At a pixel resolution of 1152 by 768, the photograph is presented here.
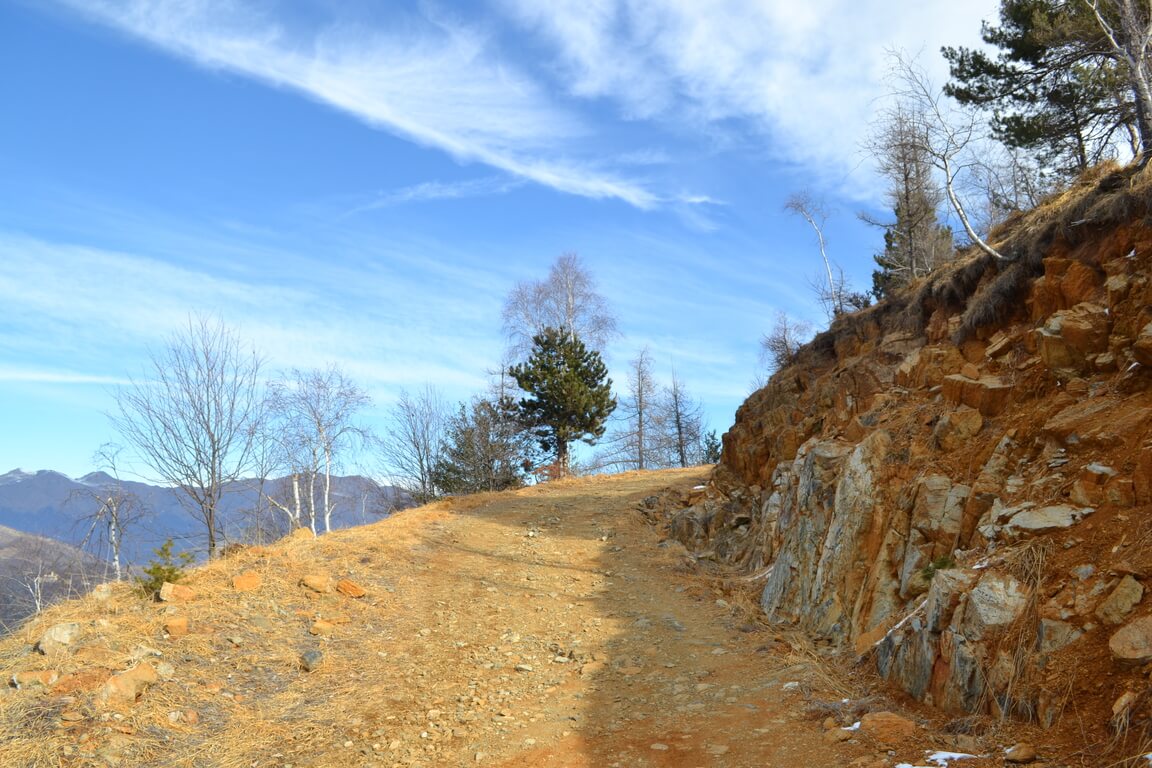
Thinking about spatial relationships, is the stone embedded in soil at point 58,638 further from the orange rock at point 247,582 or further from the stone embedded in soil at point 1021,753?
the stone embedded in soil at point 1021,753

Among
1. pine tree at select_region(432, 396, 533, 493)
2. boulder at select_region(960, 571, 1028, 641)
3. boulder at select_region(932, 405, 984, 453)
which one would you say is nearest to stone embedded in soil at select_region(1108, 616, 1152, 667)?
boulder at select_region(960, 571, 1028, 641)

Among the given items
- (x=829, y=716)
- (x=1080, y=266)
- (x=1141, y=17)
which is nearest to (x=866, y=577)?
(x=829, y=716)

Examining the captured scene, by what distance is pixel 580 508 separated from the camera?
1803cm

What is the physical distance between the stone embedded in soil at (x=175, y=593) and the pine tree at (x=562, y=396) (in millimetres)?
17931

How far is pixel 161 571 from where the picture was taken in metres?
8.96

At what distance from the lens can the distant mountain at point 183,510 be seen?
50.6ft

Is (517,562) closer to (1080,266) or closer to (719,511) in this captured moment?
(719,511)

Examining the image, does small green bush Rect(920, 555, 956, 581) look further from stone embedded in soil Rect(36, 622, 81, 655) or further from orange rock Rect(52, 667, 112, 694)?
stone embedded in soil Rect(36, 622, 81, 655)

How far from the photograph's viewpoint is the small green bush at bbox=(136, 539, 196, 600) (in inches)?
348

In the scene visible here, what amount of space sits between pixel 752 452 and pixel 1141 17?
1136 centimetres

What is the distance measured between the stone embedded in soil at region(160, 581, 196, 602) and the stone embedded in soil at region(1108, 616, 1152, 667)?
1001 centimetres

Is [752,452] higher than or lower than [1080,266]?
lower

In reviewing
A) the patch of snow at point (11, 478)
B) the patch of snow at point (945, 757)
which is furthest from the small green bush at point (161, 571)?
the patch of snow at point (11, 478)

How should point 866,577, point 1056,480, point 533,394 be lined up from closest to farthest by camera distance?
1. point 1056,480
2. point 866,577
3. point 533,394
